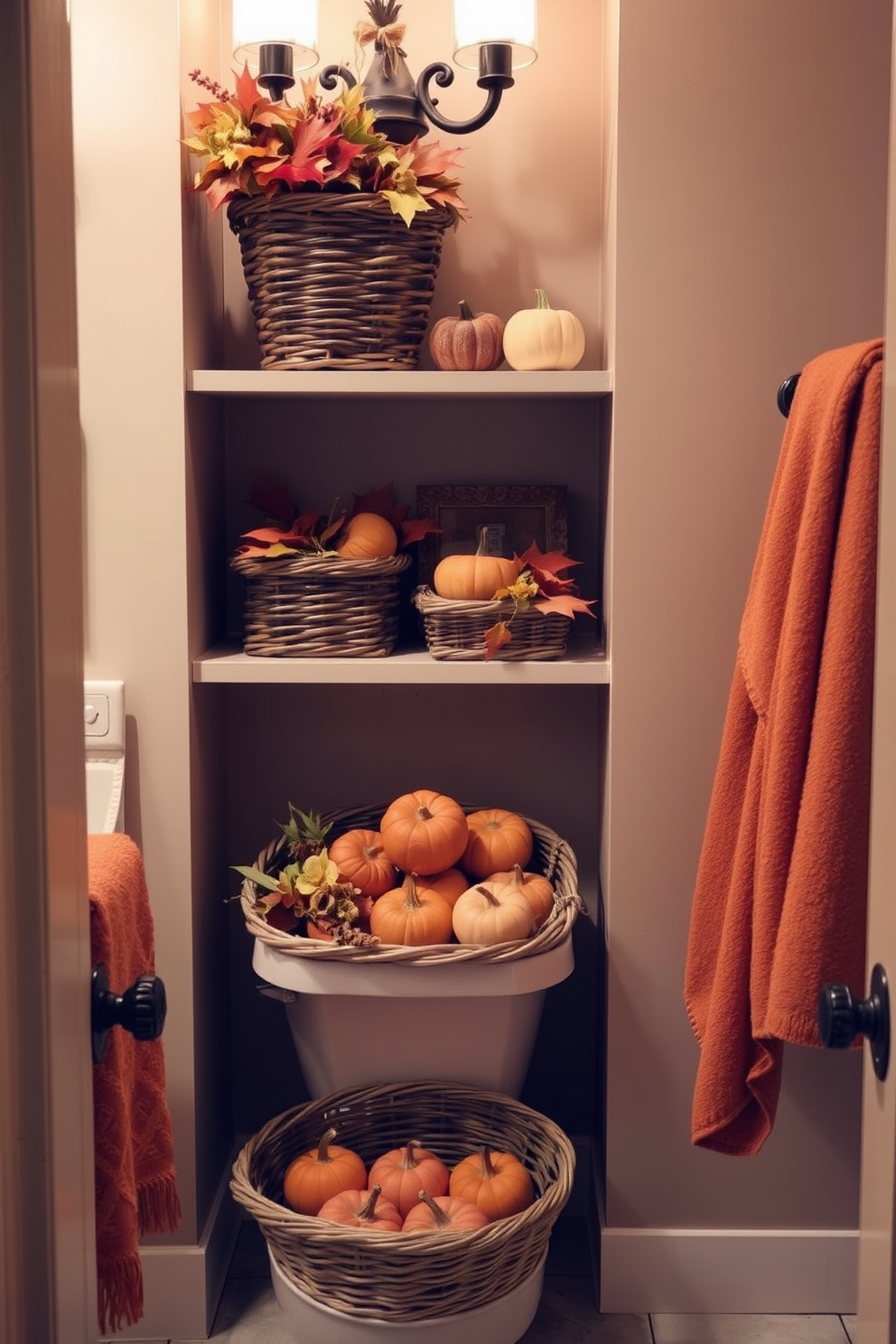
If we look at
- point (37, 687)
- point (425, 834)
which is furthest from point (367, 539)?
point (37, 687)

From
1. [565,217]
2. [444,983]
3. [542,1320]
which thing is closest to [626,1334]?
[542,1320]

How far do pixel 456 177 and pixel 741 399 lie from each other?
0.62 metres

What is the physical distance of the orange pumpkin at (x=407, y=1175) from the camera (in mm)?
1744

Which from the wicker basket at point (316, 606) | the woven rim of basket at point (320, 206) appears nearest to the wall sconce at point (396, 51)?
the woven rim of basket at point (320, 206)

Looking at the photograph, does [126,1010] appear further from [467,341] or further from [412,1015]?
[467,341]

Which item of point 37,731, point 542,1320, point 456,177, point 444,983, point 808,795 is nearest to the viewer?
point 37,731

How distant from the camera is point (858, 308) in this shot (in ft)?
5.97

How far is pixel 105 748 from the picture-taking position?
188 cm

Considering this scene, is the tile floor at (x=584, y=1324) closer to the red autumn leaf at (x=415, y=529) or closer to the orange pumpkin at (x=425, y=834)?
the orange pumpkin at (x=425, y=834)

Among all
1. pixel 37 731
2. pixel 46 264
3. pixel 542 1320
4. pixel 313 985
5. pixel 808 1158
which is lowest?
pixel 542 1320

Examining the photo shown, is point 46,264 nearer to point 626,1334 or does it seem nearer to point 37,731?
point 37,731

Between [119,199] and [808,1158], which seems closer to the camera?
[119,199]

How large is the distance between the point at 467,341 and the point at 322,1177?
1.17m

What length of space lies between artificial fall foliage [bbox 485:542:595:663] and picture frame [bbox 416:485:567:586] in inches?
6.3
